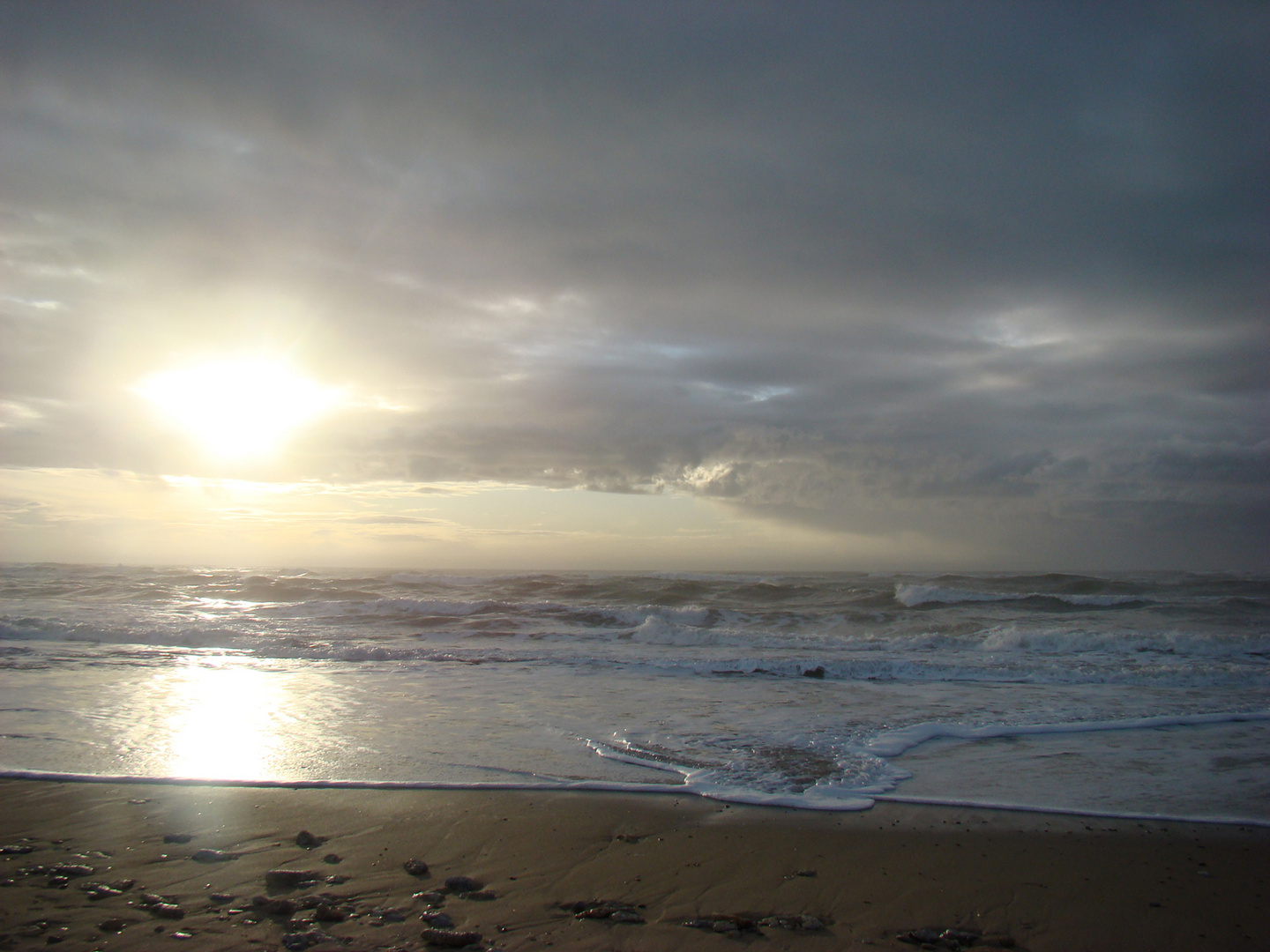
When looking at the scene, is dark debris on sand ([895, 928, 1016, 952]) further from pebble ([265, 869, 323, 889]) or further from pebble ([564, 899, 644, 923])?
pebble ([265, 869, 323, 889])

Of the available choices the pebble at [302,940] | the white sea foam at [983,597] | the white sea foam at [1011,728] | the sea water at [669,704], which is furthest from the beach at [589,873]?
the white sea foam at [983,597]

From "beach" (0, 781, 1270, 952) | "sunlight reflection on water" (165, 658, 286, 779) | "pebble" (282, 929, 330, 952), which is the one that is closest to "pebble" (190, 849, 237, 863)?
"beach" (0, 781, 1270, 952)

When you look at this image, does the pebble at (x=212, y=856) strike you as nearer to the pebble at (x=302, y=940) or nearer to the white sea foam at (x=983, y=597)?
the pebble at (x=302, y=940)

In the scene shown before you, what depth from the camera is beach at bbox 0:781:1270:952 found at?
4098 mm

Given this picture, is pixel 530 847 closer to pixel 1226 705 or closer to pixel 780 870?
pixel 780 870

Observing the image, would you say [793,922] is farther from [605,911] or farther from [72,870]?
[72,870]

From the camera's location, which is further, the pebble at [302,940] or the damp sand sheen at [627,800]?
the damp sand sheen at [627,800]

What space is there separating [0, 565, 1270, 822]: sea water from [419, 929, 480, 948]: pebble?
2898 millimetres

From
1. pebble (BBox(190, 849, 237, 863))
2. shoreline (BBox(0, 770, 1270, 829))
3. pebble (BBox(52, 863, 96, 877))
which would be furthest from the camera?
shoreline (BBox(0, 770, 1270, 829))

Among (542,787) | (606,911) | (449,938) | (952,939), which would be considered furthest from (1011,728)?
(449,938)

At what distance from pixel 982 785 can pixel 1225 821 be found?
1.93m

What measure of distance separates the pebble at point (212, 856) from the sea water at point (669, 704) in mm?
1772

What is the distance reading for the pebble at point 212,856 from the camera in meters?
4.96

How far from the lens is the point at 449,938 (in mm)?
3891
